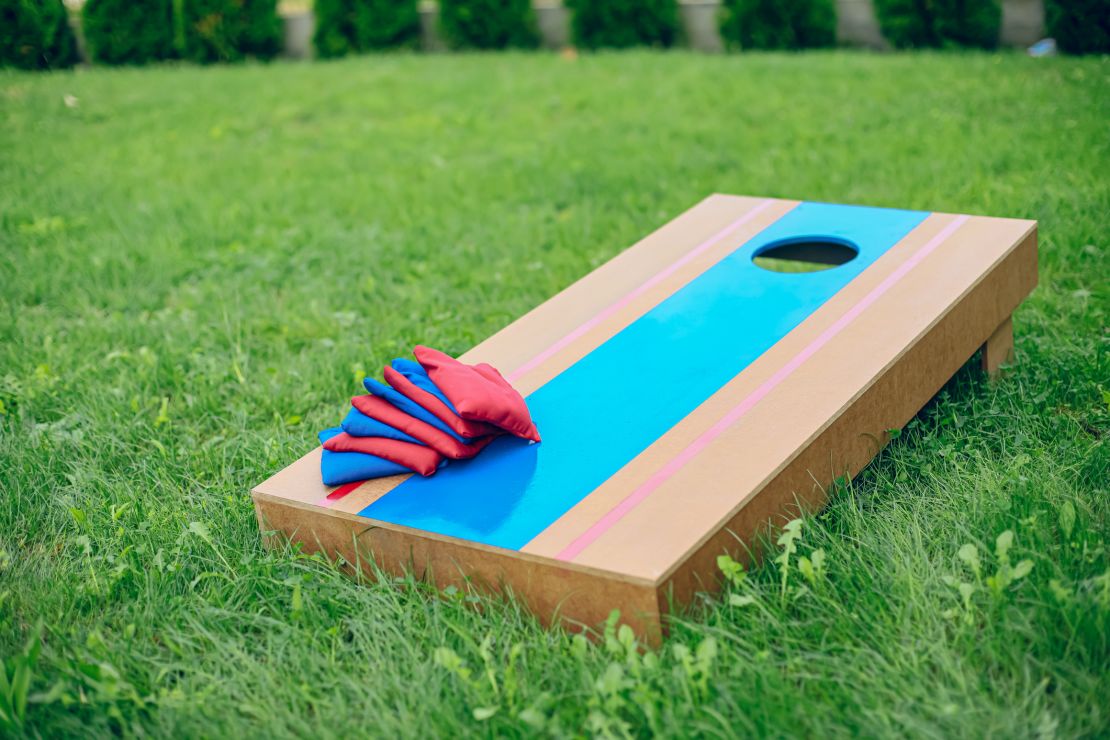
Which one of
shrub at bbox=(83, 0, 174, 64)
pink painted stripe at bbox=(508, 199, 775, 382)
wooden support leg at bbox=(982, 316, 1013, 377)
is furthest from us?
shrub at bbox=(83, 0, 174, 64)

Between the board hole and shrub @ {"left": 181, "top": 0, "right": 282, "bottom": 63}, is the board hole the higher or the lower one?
the lower one

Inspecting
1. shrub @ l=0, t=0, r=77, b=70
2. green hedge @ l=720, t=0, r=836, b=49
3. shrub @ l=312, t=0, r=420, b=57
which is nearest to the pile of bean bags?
green hedge @ l=720, t=0, r=836, b=49

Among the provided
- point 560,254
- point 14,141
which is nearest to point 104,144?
point 14,141

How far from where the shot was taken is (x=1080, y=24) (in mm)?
7020

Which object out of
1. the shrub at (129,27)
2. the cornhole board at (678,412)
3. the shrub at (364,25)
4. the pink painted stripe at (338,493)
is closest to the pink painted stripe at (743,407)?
the cornhole board at (678,412)

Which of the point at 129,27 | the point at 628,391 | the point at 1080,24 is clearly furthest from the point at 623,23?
the point at 628,391

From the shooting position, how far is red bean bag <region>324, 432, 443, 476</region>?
2.21m

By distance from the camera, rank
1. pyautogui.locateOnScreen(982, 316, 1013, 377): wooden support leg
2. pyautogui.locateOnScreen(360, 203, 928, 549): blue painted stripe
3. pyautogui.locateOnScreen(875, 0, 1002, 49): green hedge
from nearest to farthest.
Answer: pyautogui.locateOnScreen(360, 203, 928, 549): blue painted stripe < pyautogui.locateOnScreen(982, 316, 1013, 377): wooden support leg < pyautogui.locateOnScreen(875, 0, 1002, 49): green hedge

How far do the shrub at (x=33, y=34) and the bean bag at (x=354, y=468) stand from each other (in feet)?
28.4

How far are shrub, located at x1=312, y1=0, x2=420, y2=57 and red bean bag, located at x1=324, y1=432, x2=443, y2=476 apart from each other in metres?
7.66

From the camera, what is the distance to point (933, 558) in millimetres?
2088

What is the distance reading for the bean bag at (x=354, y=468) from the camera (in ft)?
7.27

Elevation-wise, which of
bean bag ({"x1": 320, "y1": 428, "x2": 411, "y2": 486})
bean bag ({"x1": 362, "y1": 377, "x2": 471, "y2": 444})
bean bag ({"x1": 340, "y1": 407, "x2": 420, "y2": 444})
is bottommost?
bean bag ({"x1": 320, "y1": 428, "x2": 411, "y2": 486})

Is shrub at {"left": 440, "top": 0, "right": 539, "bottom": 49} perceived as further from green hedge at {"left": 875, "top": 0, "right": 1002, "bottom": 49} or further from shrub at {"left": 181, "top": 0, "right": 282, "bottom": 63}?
green hedge at {"left": 875, "top": 0, "right": 1002, "bottom": 49}
